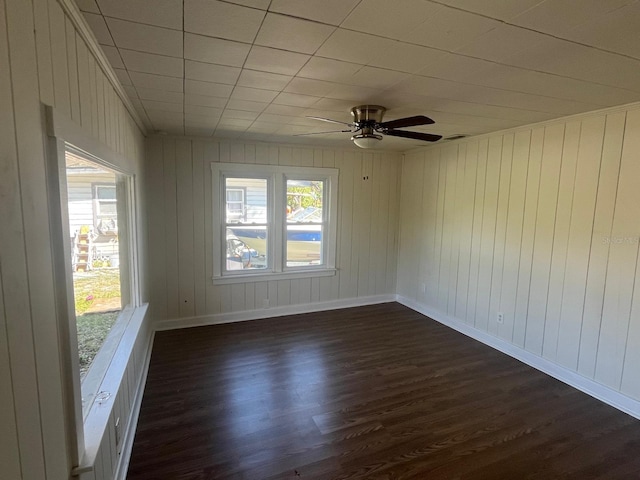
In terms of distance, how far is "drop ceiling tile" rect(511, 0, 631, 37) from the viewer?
1368mm

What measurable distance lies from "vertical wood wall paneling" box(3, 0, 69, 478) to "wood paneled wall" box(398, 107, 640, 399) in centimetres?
380

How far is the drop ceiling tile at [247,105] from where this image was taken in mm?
2822

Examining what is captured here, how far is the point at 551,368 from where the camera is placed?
11.4 feet

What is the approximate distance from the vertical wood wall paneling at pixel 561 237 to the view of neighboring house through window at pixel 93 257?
12.5 ft

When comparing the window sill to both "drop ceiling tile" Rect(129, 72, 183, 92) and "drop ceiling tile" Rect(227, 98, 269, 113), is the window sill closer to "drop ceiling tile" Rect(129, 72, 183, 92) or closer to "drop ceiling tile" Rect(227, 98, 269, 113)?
"drop ceiling tile" Rect(227, 98, 269, 113)

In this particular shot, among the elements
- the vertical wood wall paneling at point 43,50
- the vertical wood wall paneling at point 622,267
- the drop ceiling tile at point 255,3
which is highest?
the drop ceiling tile at point 255,3

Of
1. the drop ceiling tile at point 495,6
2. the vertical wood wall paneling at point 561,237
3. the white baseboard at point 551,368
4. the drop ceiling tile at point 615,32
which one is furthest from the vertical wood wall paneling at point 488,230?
the drop ceiling tile at point 495,6

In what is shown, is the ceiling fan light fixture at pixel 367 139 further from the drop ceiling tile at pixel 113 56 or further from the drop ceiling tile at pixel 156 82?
the drop ceiling tile at pixel 113 56

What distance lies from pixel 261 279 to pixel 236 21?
147 inches

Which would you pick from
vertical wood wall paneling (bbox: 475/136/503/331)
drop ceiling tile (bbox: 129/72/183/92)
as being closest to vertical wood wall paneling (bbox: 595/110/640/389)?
vertical wood wall paneling (bbox: 475/136/503/331)

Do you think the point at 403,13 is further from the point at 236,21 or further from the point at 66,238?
the point at 66,238

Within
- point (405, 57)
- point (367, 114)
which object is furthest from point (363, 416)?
point (405, 57)

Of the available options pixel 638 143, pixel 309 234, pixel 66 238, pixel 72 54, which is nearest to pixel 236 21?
pixel 72 54

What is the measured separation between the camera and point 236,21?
1547 mm
